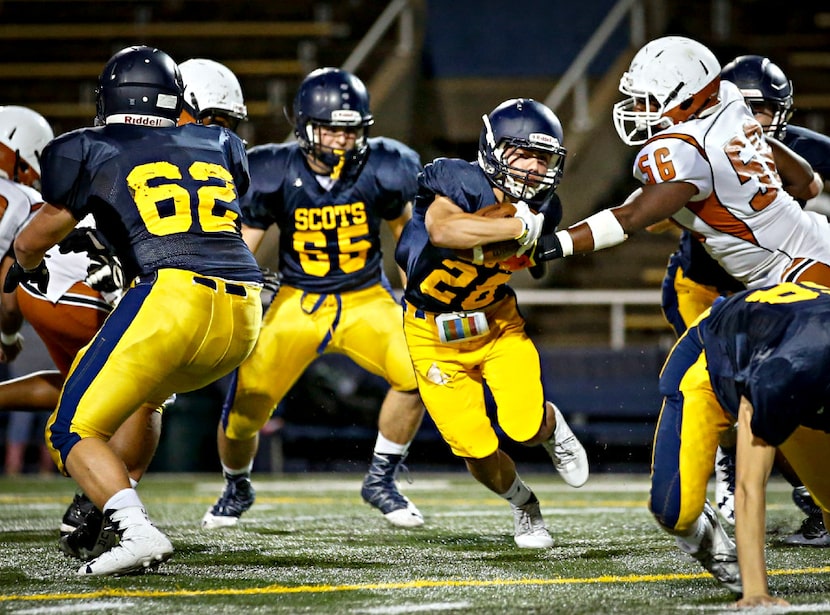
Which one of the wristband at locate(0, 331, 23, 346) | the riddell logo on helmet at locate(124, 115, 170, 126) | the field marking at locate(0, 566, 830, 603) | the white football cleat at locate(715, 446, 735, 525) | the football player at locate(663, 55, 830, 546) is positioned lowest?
the white football cleat at locate(715, 446, 735, 525)

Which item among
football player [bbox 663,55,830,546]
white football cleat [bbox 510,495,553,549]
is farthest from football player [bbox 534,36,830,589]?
white football cleat [bbox 510,495,553,549]

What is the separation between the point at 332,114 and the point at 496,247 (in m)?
1.27

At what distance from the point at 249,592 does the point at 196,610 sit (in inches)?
10.6

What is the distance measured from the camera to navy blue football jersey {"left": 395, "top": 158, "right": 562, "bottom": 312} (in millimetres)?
3711

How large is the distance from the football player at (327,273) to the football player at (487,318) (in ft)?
1.79

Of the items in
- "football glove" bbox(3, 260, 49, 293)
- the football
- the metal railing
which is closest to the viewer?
the football

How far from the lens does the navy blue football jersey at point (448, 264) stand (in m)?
3.71

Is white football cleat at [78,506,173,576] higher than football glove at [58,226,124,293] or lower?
lower

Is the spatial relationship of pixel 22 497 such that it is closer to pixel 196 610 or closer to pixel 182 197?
pixel 182 197

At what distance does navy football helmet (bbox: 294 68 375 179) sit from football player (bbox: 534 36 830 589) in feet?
3.83

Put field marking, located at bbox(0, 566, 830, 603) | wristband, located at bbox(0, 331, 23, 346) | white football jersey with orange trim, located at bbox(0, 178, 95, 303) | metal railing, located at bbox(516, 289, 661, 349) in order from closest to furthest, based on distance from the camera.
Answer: field marking, located at bbox(0, 566, 830, 603) → white football jersey with orange trim, located at bbox(0, 178, 95, 303) → wristband, located at bbox(0, 331, 23, 346) → metal railing, located at bbox(516, 289, 661, 349)

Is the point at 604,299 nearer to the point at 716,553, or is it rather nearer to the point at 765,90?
the point at 765,90

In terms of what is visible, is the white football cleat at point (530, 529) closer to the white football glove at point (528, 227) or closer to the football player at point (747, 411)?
the football player at point (747, 411)

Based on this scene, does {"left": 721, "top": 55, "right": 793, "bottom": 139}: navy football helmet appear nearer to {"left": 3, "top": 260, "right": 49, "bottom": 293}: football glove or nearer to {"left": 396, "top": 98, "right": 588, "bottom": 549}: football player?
{"left": 396, "top": 98, "right": 588, "bottom": 549}: football player
